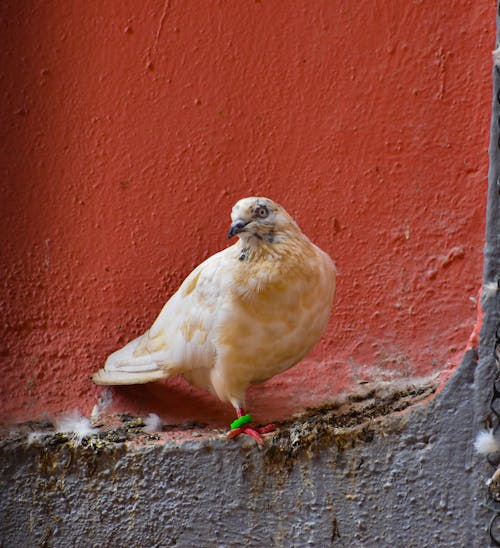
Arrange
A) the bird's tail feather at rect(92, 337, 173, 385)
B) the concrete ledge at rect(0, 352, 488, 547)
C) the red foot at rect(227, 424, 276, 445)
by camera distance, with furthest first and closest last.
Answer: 1. the bird's tail feather at rect(92, 337, 173, 385)
2. the red foot at rect(227, 424, 276, 445)
3. the concrete ledge at rect(0, 352, 488, 547)

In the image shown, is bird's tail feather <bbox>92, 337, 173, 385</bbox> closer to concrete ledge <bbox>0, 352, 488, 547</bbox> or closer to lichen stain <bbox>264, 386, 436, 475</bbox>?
concrete ledge <bbox>0, 352, 488, 547</bbox>

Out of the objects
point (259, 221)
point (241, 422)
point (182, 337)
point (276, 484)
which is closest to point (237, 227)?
point (259, 221)

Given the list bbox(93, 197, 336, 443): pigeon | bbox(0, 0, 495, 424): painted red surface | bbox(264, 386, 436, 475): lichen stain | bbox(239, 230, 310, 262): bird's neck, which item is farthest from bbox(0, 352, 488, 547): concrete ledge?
bbox(239, 230, 310, 262): bird's neck

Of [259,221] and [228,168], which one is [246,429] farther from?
[228,168]

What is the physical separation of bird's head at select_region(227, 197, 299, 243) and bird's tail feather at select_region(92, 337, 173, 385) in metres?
0.45

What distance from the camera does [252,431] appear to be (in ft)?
8.71

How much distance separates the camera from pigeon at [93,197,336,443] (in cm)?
268

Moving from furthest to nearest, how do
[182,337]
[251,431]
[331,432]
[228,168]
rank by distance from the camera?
[228,168] < [182,337] < [251,431] < [331,432]

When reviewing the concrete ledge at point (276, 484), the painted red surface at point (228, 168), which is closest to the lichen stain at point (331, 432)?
the concrete ledge at point (276, 484)

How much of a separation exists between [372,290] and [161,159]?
0.74 meters

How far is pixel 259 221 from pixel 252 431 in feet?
1.74

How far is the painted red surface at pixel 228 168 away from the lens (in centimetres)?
299

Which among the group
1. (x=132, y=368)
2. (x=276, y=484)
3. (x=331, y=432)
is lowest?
(x=276, y=484)

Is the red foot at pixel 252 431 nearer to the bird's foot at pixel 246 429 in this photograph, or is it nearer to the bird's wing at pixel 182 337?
the bird's foot at pixel 246 429
